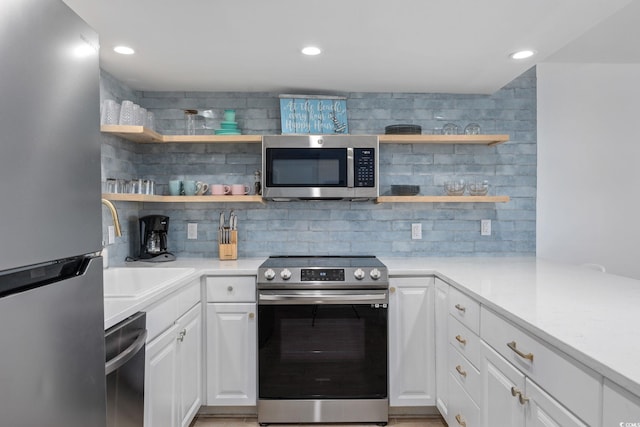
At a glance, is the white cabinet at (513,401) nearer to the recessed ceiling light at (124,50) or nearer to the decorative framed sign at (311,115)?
the decorative framed sign at (311,115)

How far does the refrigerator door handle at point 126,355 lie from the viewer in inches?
46.4

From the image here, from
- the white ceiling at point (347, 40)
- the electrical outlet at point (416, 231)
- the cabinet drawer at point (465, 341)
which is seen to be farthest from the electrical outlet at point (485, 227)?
the cabinet drawer at point (465, 341)

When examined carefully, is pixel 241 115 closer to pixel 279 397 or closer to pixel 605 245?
pixel 279 397

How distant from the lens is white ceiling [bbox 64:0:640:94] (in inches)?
66.3

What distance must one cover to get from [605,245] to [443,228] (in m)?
1.16

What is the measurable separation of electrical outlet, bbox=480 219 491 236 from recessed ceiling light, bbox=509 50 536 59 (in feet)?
3.92

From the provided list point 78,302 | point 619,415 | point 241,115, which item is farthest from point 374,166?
point 78,302

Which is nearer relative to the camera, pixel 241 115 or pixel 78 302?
pixel 78 302

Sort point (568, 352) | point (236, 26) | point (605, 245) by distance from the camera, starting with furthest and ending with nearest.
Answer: point (605, 245)
point (236, 26)
point (568, 352)

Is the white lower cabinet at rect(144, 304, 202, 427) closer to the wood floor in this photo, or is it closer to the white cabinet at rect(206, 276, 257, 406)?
the white cabinet at rect(206, 276, 257, 406)

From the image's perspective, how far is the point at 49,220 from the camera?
66 cm

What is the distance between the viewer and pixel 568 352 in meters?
1.01

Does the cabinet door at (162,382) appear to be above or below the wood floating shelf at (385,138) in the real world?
below

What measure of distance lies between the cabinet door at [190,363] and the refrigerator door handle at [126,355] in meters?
0.51
